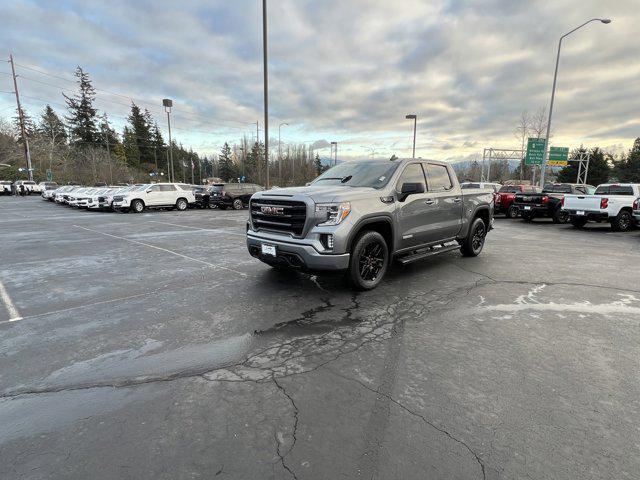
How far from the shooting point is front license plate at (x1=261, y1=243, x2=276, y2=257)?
543 centimetres

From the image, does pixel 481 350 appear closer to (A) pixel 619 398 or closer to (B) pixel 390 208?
(A) pixel 619 398

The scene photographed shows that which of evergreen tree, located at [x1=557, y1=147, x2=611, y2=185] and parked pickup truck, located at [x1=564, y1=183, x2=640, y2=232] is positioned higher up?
evergreen tree, located at [x1=557, y1=147, x2=611, y2=185]

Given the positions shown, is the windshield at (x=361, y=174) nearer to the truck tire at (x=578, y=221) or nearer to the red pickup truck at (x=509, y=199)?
the truck tire at (x=578, y=221)

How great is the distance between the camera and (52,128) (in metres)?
73.3

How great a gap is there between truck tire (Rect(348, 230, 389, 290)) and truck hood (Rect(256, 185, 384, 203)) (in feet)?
1.89

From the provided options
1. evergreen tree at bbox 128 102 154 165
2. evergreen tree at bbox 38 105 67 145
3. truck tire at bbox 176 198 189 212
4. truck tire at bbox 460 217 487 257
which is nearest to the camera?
truck tire at bbox 460 217 487 257

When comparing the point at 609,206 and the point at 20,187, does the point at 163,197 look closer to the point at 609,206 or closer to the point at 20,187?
the point at 609,206

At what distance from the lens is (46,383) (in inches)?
122

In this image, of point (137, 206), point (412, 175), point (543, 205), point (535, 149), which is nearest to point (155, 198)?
point (137, 206)

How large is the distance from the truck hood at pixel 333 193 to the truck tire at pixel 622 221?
13.2 meters

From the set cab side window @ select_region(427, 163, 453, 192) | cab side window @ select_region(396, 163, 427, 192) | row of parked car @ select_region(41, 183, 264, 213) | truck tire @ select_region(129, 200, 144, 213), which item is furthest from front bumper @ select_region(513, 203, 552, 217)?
truck tire @ select_region(129, 200, 144, 213)

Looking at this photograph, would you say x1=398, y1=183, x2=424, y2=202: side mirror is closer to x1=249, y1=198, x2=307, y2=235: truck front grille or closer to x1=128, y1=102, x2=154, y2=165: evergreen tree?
x1=249, y1=198, x2=307, y2=235: truck front grille

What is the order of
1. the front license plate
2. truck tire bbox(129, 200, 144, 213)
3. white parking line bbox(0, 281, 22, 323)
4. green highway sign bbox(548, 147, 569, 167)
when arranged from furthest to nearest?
green highway sign bbox(548, 147, 569, 167), truck tire bbox(129, 200, 144, 213), the front license plate, white parking line bbox(0, 281, 22, 323)

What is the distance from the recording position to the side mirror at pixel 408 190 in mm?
5727
